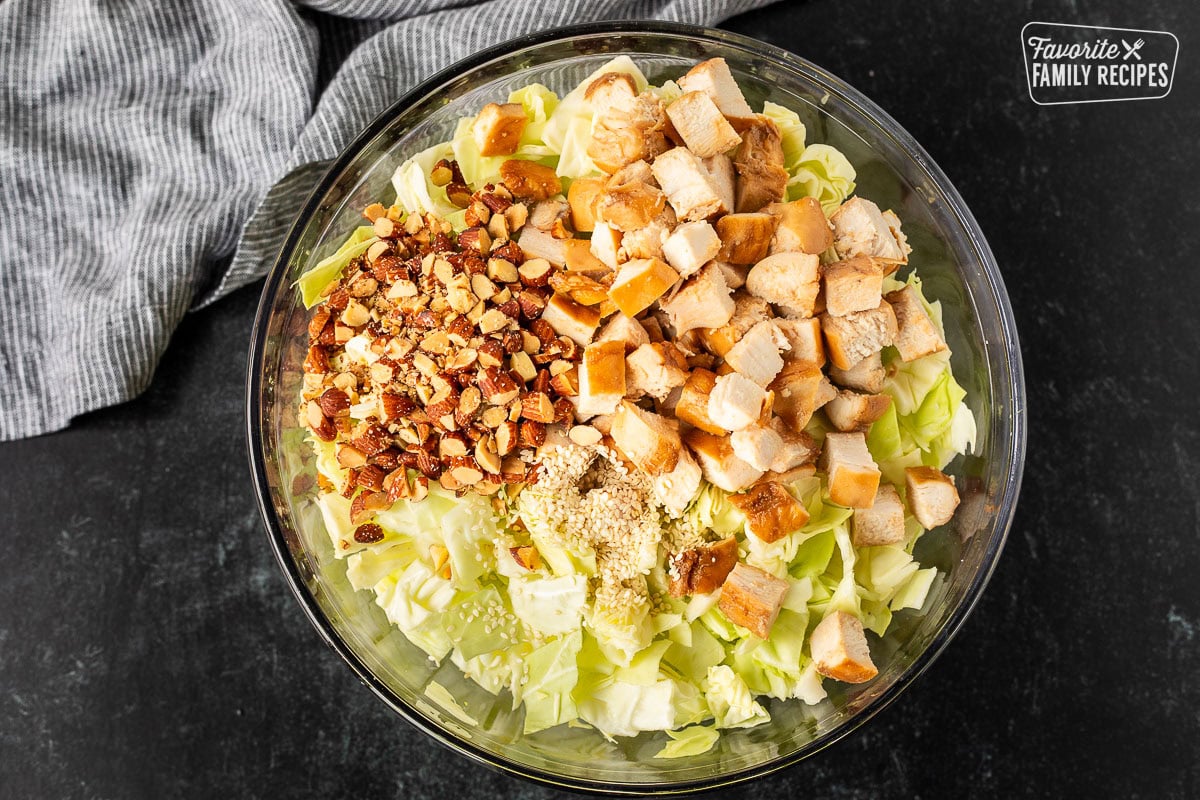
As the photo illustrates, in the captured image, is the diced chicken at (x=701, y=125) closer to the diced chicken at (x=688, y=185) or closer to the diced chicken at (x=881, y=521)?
the diced chicken at (x=688, y=185)

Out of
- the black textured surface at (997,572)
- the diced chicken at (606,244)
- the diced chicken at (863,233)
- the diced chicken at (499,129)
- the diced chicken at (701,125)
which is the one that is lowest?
the black textured surface at (997,572)

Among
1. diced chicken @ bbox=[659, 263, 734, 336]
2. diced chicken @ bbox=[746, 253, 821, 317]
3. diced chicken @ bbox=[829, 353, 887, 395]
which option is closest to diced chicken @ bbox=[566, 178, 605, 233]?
diced chicken @ bbox=[659, 263, 734, 336]

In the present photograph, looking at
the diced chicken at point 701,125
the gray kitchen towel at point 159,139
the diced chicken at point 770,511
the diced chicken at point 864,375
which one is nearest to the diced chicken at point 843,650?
the diced chicken at point 770,511

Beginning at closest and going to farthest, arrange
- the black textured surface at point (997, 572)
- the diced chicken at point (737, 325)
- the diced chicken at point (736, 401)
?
the diced chicken at point (736, 401)
the diced chicken at point (737, 325)
the black textured surface at point (997, 572)

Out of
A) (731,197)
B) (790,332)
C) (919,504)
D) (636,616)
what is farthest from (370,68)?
(919,504)

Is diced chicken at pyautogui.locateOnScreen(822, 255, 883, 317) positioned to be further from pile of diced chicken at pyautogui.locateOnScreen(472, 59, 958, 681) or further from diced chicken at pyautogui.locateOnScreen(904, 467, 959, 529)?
diced chicken at pyautogui.locateOnScreen(904, 467, 959, 529)

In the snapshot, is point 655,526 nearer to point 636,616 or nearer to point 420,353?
point 636,616

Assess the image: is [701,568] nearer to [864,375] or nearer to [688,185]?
[864,375]
